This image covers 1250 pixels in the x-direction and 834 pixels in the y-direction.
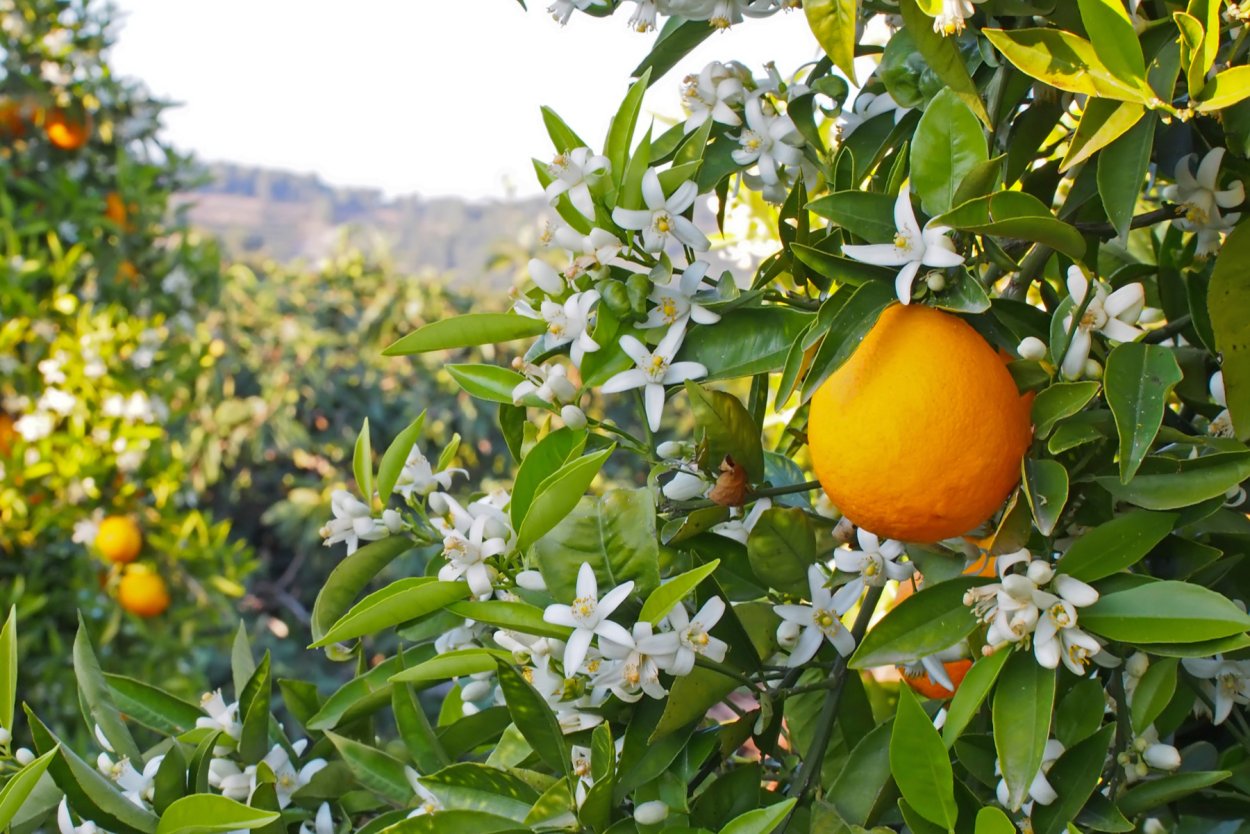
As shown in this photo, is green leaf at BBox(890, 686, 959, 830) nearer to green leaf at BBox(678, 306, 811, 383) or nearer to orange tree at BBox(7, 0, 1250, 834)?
orange tree at BBox(7, 0, 1250, 834)

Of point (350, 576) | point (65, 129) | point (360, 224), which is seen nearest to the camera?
point (350, 576)

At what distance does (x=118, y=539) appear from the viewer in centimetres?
175

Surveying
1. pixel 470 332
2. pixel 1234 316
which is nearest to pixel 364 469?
pixel 470 332

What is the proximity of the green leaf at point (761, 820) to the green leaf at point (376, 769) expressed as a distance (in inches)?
8.8

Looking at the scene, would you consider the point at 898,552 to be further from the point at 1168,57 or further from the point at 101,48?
the point at 101,48

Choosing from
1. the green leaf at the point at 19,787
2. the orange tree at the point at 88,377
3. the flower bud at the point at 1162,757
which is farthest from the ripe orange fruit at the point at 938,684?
the orange tree at the point at 88,377

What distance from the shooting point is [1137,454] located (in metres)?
0.43

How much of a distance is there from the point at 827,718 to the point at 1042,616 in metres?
0.14

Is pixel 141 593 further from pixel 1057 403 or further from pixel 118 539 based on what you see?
pixel 1057 403

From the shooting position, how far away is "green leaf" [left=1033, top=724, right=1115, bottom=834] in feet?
1.61

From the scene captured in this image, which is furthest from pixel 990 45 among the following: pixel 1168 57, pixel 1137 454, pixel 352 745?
pixel 352 745

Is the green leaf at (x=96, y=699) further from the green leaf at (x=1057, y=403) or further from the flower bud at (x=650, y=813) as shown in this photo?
the green leaf at (x=1057, y=403)

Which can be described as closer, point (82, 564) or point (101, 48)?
point (82, 564)

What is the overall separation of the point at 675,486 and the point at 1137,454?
21cm
